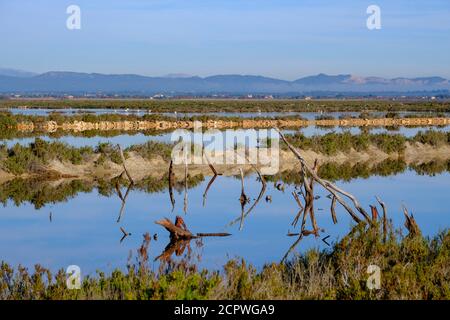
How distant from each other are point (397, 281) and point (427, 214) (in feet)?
28.4

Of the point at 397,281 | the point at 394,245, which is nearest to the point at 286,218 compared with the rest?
the point at 394,245

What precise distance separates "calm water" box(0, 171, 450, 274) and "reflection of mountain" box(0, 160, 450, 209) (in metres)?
0.39

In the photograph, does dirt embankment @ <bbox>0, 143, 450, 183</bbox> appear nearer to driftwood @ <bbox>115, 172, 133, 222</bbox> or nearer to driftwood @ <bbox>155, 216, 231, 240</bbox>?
driftwood @ <bbox>115, 172, 133, 222</bbox>

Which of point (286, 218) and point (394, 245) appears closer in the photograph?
point (394, 245)

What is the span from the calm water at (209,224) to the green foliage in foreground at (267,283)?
2130mm

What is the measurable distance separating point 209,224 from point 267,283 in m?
7.00

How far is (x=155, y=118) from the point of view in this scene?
4947 cm

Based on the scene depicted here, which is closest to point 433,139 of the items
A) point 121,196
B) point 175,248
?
point 121,196

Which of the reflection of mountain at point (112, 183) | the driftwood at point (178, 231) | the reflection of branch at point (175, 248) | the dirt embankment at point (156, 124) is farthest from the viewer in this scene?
the dirt embankment at point (156, 124)

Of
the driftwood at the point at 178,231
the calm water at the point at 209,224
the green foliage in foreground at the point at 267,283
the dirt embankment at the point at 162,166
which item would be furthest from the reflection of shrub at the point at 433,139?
the green foliage in foreground at the point at 267,283

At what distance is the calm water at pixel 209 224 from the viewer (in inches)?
459

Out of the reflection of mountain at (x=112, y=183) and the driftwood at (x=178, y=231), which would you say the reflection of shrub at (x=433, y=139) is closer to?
the reflection of mountain at (x=112, y=183)

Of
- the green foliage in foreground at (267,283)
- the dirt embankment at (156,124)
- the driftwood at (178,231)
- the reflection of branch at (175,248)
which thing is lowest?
the dirt embankment at (156,124)
